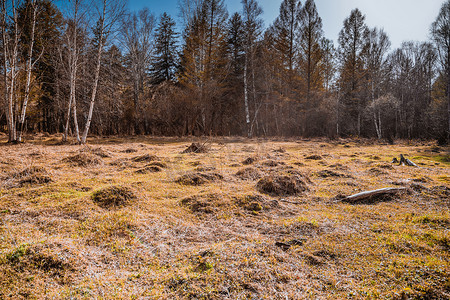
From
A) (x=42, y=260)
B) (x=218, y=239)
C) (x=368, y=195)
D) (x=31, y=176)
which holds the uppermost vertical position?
(x=31, y=176)

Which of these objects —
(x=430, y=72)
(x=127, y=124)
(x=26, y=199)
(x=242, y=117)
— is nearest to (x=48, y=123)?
(x=127, y=124)

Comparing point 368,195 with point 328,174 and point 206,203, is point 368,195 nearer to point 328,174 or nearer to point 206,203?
point 328,174

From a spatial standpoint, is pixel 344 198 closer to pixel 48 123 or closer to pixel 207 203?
pixel 207 203

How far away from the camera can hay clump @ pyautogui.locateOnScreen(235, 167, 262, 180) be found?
5611 millimetres

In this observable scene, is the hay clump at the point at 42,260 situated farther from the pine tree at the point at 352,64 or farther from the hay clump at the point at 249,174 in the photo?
the pine tree at the point at 352,64

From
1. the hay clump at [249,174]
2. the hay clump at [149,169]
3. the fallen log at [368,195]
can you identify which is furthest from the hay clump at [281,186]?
the hay clump at [149,169]

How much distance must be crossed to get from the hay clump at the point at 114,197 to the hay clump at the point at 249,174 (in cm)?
271

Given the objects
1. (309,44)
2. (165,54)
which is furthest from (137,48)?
(309,44)

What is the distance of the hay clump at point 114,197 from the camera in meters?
3.65

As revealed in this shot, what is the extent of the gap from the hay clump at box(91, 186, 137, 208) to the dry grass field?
0.02 metres

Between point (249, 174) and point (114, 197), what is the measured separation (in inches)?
128

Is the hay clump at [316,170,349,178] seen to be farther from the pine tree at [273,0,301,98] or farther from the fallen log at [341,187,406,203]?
the pine tree at [273,0,301,98]

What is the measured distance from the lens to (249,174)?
575cm

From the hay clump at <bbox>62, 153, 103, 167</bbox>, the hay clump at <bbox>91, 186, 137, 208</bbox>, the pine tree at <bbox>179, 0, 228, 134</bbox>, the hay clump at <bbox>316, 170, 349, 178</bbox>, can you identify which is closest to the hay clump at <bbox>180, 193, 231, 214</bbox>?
the hay clump at <bbox>91, 186, 137, 208</bbox>
